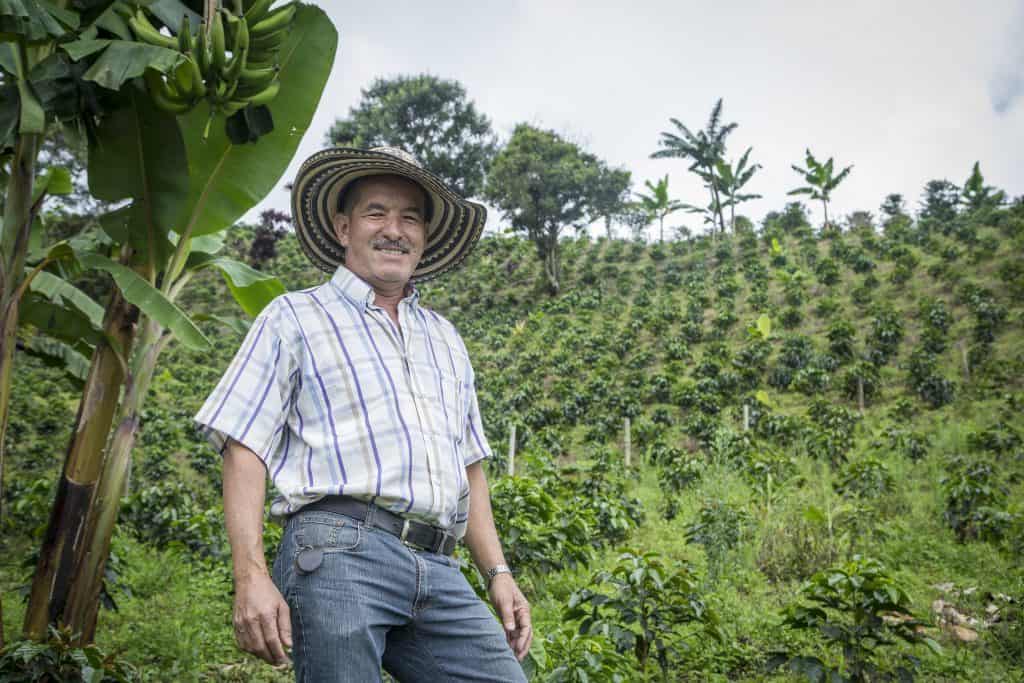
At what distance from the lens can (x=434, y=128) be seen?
26.7 m

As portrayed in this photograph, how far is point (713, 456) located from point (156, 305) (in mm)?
8959

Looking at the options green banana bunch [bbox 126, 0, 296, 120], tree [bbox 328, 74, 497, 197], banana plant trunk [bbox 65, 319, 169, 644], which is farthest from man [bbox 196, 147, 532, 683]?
tree [bbox 328, 74, 497, 197]

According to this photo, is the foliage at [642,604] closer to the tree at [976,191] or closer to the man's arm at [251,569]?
the man's arm at [251,569]

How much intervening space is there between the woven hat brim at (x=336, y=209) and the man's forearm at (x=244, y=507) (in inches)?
30.5

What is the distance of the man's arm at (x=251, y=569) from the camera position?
126 centimetres

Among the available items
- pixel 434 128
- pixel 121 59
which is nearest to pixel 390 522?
pixel 121 59

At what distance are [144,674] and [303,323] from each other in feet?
9.80

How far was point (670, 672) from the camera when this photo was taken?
3861mm

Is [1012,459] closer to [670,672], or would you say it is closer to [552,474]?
[552,474]

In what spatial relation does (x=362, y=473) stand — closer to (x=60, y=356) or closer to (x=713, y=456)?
(x=60, y=356)

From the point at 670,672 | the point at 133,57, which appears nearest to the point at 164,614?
the point at 670,672

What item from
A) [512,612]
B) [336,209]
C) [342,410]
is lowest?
[512,612]

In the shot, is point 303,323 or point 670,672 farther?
point 670,672

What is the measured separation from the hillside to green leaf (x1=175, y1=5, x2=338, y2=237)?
7.30 ft
